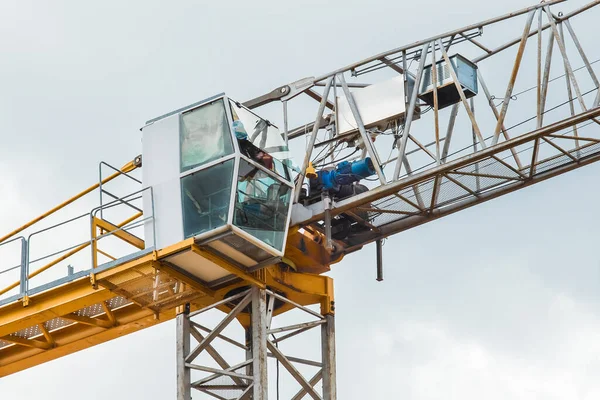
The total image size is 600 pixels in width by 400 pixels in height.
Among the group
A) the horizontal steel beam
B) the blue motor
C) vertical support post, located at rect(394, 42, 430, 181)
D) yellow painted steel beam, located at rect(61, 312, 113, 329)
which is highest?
vertical support post, located at rect(394, 42, 430, 181)

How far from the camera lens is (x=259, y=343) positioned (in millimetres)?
34094

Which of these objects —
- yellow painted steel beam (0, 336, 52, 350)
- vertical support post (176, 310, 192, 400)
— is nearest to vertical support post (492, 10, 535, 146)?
vertical support post (176, 310, 192, 400)

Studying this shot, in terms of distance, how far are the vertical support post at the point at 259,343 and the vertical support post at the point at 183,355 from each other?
161cm

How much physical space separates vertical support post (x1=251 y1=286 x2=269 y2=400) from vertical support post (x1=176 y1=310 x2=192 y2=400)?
161cm

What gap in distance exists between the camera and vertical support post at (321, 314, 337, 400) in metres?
35.4

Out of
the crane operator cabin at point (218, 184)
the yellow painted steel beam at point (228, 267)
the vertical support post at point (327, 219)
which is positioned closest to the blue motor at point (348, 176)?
the vertical support post at point (327, 219)

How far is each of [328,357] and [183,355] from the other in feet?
10.0

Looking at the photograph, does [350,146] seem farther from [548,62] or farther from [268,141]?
[548,62]

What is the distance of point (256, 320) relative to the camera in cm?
3450

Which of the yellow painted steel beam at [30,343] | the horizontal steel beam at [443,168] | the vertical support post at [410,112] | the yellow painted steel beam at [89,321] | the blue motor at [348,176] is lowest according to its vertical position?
the yellow painted steel beam at [30,343]

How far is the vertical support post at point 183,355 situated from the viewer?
34.7 metres

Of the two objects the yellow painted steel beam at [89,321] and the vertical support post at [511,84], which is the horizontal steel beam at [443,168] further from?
the yellow painted steel beam at [89,321]

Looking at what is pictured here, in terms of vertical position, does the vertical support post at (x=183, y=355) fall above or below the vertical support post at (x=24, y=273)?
below

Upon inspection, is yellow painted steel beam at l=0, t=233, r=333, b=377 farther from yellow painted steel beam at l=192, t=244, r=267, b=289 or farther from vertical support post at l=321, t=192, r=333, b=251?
vertical support post at l=321, t=192, r=333, b=251
